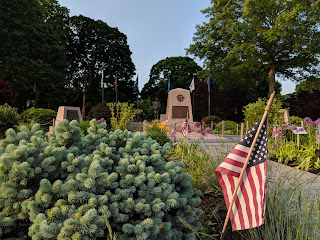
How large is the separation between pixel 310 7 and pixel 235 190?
24.4 metres

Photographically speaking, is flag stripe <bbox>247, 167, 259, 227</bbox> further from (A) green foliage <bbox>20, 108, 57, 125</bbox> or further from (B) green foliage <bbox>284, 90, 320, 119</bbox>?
(B) green foliage <bbox>284, 90, 320, 119</bbox>

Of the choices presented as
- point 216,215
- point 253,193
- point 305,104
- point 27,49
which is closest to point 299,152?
point 216,215

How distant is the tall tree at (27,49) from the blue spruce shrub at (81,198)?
900 inches

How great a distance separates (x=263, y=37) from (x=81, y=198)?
2400cm

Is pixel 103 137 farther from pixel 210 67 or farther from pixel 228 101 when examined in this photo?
pixel 228 101

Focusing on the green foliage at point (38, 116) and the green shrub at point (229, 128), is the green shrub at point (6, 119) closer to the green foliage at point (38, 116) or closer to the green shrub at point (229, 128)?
the green foliage at point (38, 116)

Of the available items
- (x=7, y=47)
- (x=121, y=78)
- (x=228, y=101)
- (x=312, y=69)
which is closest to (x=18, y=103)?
(x=7, y=47)

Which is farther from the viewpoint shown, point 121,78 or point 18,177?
point 121,78

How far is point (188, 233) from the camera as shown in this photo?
2049 mm

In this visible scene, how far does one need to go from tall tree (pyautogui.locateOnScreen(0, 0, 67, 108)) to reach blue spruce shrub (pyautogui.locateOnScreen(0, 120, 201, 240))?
22.9m

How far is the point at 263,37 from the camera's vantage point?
71.6 feet

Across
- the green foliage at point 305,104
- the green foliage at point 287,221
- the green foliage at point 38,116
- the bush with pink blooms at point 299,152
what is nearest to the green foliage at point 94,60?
the green foliage at point 38,116

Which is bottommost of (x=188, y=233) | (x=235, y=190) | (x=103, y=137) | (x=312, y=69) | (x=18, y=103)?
(x=188, y=233)

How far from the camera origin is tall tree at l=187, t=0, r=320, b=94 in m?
20.3
